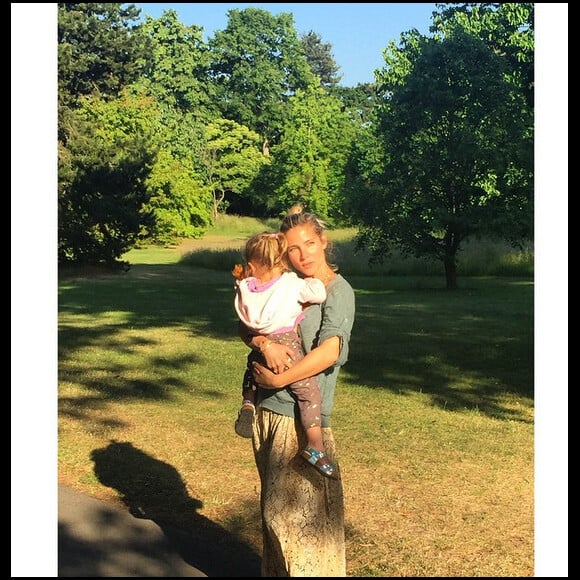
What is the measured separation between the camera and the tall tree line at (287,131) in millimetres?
25875

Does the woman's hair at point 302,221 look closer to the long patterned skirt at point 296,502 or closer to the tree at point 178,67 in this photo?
the long patterned skirt at point 296,502

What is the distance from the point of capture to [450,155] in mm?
25766

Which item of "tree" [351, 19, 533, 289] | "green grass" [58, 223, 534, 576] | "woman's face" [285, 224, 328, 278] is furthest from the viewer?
"tree" [351, 19, 533, 289]

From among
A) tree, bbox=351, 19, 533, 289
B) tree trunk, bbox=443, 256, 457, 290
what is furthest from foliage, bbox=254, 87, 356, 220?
tree trunk, bbox=443, 256, 457, 290

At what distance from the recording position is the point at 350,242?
102ft

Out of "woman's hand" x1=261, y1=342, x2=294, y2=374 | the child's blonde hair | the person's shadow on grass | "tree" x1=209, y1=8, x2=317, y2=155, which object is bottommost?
the person's shadow on grass

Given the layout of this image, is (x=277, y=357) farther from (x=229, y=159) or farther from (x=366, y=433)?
(x=229, y=159)

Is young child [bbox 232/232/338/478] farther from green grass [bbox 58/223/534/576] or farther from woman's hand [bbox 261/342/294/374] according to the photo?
green grass [bbox 58/223/534/576]

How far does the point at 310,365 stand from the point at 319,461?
0.47 m

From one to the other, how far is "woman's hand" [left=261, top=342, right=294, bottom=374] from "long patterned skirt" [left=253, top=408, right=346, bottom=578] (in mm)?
293

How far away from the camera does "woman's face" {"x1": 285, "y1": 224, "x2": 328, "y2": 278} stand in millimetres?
3963

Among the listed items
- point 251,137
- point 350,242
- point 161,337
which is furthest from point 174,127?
point 161,337

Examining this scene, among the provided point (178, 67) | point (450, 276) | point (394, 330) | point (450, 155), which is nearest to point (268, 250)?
point (394, 330)
